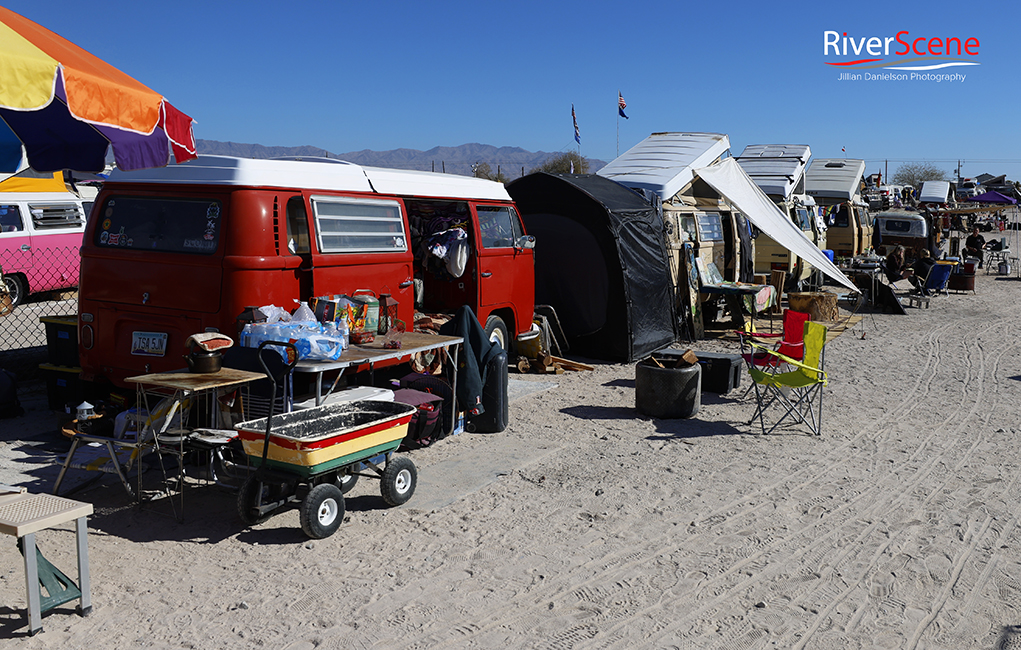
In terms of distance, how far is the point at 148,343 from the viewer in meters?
Answer: 6.11

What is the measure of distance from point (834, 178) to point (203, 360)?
2193 centimetres

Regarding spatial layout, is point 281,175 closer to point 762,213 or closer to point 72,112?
point 72,112

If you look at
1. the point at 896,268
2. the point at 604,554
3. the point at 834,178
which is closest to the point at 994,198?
the point at 834,178

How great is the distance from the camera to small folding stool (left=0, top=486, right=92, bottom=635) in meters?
3.61

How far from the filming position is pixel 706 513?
545cm

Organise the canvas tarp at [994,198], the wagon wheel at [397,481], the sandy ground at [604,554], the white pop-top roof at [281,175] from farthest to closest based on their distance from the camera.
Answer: the canvas tarp at [994,198], the white pop-top roof at [281,175], the wagon wheel at [397,481], the sandy ground at [604,554]

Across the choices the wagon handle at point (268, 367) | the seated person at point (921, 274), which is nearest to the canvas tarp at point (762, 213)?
the seated person at point (921, 274)

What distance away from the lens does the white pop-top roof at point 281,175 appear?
600cm

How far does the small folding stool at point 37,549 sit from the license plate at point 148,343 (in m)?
2.15

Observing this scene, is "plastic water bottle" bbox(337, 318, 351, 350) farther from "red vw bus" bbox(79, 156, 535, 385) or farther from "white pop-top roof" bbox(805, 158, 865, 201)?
"white pop-top roof" bbox(805, 158, 865, 201)

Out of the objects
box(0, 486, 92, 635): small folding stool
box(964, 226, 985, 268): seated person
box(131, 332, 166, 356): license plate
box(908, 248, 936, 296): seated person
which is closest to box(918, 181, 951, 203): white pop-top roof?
box(964, 226, 985, 268): seated person

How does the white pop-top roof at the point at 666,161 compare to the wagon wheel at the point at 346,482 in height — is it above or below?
above

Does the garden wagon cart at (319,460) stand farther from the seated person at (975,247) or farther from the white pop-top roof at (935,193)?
the white pop-top roof at (935,193)

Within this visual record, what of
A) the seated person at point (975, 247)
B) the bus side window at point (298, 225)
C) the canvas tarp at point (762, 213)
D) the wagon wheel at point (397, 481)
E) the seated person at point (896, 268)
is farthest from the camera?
the seated person at point (975, 247)
